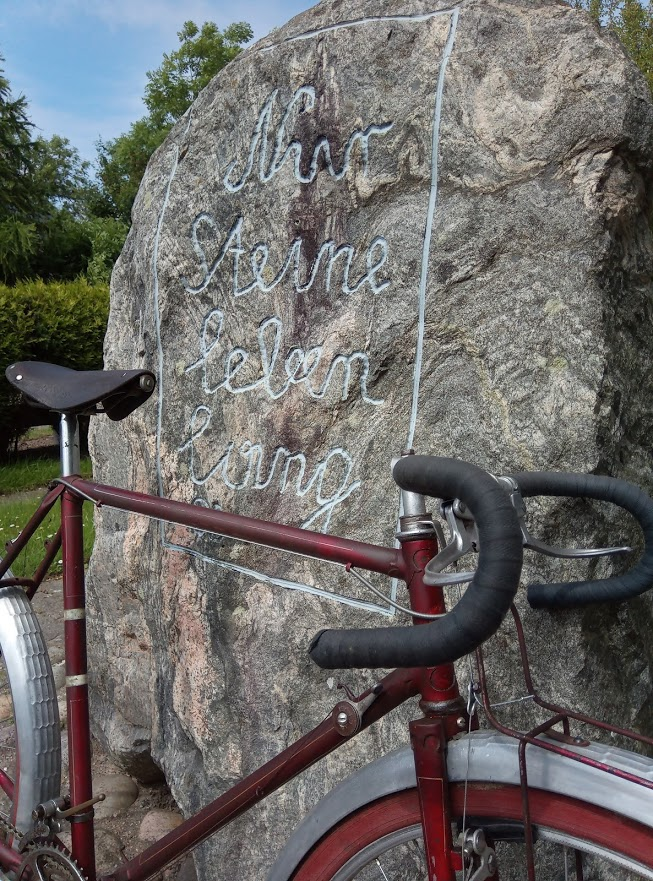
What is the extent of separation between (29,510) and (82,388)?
4701 mm

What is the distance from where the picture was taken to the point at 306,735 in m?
1.33

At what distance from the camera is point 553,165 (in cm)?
167

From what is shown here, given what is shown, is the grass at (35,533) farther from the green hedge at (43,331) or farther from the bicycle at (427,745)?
the bicycle at (427,745)

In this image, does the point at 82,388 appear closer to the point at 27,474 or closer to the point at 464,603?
the point at 464,603

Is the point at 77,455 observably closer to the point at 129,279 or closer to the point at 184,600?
the point at 184,600

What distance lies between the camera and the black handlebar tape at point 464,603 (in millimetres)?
847

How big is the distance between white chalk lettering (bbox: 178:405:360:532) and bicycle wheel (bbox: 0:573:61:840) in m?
0.56

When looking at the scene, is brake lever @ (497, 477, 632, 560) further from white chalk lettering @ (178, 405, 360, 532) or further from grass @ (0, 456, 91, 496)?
grass @ (0, 456, 91, 496)

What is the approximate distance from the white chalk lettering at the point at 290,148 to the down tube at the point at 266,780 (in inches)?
47.1

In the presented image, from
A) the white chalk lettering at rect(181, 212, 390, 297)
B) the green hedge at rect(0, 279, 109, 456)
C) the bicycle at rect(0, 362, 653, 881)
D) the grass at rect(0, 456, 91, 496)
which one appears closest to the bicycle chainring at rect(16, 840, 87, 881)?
the bicycle at rect(0, 362, 653, 881)

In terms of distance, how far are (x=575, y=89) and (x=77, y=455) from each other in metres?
1.34

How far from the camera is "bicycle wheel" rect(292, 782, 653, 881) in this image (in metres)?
1.04

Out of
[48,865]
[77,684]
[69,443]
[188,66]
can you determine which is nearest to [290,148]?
[69,443]

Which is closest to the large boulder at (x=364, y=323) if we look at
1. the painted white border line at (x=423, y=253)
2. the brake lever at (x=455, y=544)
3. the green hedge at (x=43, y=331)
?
the painted white border line at (x=423, y=253)
